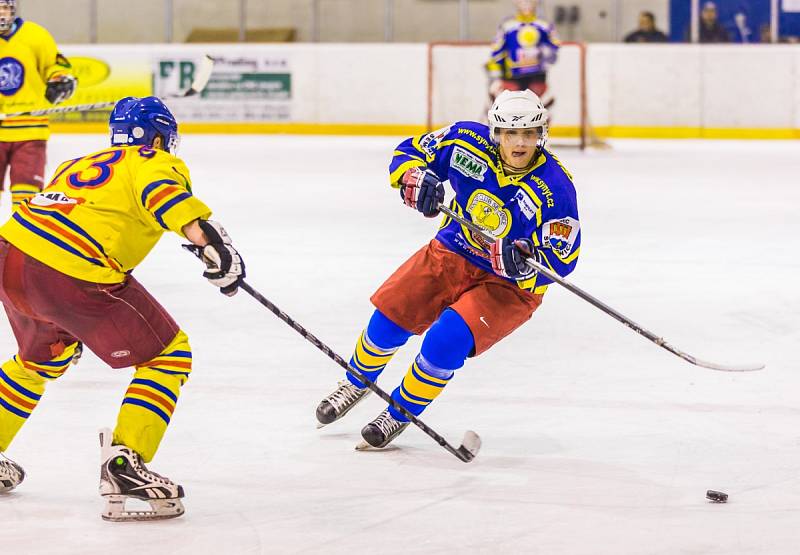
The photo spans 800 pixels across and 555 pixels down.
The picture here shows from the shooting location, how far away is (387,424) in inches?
138

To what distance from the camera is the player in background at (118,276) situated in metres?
2.84

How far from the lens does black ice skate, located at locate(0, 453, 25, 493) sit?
3029 mm

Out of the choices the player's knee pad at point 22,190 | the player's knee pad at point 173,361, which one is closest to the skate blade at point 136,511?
the player's knee pad at point 173,361

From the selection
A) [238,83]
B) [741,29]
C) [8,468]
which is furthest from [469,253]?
[741,29]

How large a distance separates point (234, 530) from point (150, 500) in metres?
0.19

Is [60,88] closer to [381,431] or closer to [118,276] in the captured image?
[381,431]

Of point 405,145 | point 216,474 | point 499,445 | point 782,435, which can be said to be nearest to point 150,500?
point 216,474

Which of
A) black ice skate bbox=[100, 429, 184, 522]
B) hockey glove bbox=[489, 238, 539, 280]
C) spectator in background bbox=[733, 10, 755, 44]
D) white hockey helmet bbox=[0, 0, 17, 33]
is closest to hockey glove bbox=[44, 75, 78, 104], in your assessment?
white hockey helmet bbox=[0, 0, 17, 33]

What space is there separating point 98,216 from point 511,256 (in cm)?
107

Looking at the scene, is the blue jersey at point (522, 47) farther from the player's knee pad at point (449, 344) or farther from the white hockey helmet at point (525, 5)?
the player's knee pad at point (449, 344)

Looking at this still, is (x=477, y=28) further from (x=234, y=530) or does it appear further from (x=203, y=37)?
(x=234, y=530)

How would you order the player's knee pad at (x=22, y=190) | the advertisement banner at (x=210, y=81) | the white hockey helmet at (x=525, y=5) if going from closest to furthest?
1. the player's knee pad at (x=22, y=190)
2. the white hockey helmet at (x=525, y=5)
3. the advertisement banner at (x=210, y=81)

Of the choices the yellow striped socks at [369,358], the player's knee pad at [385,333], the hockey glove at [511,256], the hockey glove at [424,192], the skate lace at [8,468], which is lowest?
the skate lace at [8,468]

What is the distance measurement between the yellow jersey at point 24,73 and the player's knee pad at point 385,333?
355 centimetres
